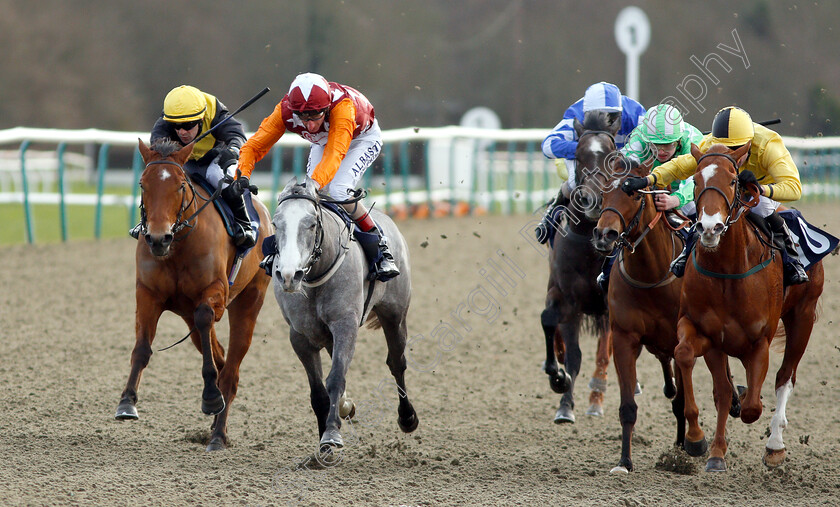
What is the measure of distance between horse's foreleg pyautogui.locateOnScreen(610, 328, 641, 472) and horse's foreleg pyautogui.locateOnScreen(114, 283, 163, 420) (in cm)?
241

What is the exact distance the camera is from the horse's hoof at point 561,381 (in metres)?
6.11

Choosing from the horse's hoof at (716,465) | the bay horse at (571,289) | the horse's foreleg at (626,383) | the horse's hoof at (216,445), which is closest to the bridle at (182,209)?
the horse's hoof at (216,445)

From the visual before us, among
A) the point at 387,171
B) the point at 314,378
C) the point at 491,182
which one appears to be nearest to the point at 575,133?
the point at 314,378

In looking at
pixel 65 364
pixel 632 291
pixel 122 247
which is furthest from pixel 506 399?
pixel 122 247

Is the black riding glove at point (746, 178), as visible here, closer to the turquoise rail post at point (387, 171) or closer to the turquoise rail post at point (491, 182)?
the turquoise rail post at point (387, 171)

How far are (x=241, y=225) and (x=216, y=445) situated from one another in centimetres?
127

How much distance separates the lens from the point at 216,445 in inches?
214

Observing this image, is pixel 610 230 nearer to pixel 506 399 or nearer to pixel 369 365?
pixel 506 399

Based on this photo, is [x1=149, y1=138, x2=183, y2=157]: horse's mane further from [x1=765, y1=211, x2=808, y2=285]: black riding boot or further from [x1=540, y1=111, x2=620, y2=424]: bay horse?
[x1=765, y1=211, x2=808, y2=285]: black riding boot

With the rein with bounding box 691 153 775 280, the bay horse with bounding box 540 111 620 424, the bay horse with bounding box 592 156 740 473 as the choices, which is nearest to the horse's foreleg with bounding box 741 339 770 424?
the rein with bounding box 691 153 775 280

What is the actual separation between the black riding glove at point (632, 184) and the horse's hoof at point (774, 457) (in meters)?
1.56

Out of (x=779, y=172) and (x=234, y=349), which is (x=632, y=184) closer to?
(x=779, y=172)

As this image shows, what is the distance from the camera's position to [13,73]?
24.5 metres

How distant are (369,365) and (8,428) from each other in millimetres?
2960
